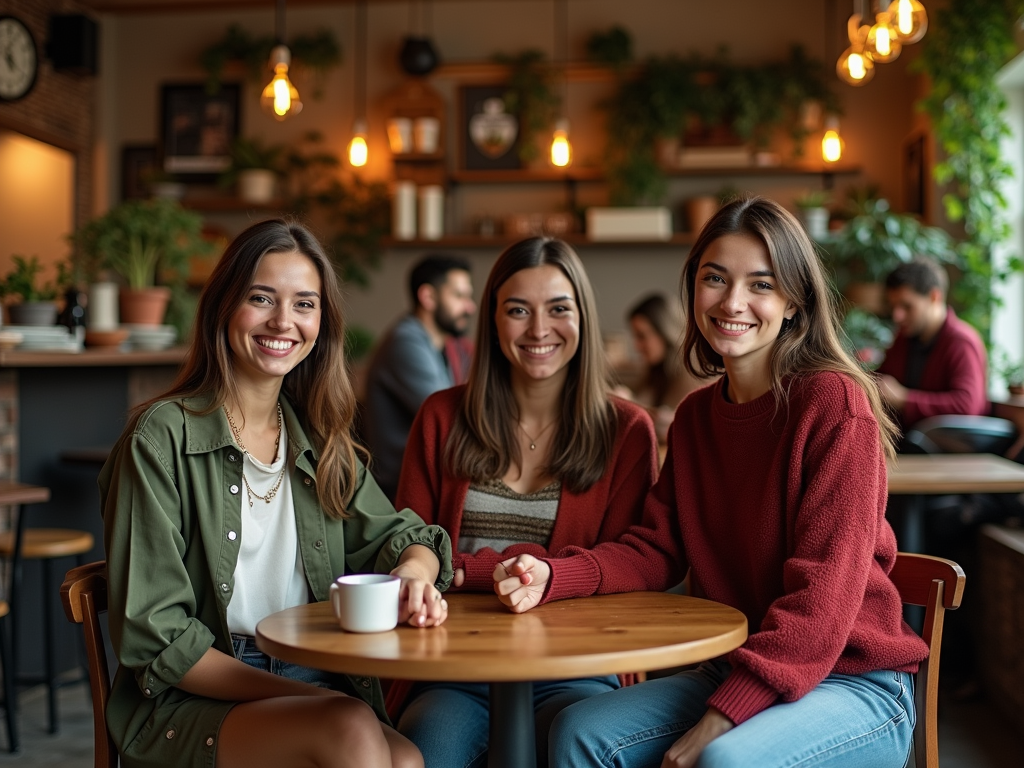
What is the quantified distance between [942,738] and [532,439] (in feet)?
6.22

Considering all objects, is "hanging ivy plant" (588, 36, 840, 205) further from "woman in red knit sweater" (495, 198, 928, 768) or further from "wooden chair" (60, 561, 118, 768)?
"wooden chair" (60, 561, 118, 768)

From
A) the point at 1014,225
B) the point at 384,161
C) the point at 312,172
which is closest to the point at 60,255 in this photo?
the point at 312,172

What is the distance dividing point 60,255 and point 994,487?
6231 mm

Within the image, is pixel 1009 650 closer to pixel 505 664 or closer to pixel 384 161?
pixel 505 664

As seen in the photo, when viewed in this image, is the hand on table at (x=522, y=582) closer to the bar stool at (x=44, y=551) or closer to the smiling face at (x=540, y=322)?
the smiling face at (x=540, y=322)

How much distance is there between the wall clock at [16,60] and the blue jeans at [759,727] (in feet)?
19.1

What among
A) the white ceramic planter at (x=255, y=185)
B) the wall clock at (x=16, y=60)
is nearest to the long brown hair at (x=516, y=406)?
the white ceramic planter at (x=255, y=185)

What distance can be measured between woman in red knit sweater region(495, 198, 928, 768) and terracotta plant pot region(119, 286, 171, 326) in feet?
9.55

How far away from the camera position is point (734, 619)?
158 cm

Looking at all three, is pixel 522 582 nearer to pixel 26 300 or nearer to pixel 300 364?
pixel 300 364

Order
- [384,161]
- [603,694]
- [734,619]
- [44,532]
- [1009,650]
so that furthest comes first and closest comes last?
[384,161], [44,532], [1009,650], [603,694], [734,619]

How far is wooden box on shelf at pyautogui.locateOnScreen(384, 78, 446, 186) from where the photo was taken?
22.2 ft

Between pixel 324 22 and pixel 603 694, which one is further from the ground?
pixel 324 22

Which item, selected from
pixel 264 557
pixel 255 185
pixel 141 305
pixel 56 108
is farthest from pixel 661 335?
pixel 56 108
